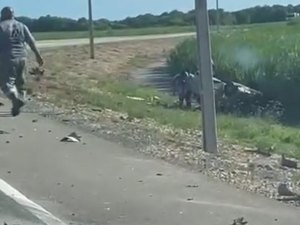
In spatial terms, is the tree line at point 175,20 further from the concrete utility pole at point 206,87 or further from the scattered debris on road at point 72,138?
the concrete utility pole at point 206,87

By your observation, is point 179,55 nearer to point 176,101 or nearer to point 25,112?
point 176,101

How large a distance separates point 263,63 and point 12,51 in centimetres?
1790

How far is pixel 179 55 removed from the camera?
139 feet

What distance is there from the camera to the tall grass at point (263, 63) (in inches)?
1284

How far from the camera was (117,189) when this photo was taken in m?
11.0

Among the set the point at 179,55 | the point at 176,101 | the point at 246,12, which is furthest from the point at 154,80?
the point at 246,12

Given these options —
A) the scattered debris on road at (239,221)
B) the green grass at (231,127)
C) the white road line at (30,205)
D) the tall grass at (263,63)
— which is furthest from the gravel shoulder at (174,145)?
the tall grass at (263,63)

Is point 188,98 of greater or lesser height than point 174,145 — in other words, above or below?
below

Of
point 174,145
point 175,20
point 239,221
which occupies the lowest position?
point 175,20

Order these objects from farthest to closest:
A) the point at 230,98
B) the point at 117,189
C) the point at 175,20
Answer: the point at 175,20 < the point at 230,98 < the point at 117,189

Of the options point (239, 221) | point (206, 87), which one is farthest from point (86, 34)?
point (239, 221)

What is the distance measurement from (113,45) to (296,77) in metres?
22.2

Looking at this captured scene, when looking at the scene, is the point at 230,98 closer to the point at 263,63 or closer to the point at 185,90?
the point at 185,90

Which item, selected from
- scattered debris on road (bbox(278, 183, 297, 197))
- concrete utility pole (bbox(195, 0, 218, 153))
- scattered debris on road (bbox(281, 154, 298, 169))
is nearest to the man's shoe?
concrete utility pole (bbox(195, 0, 218, 153))
